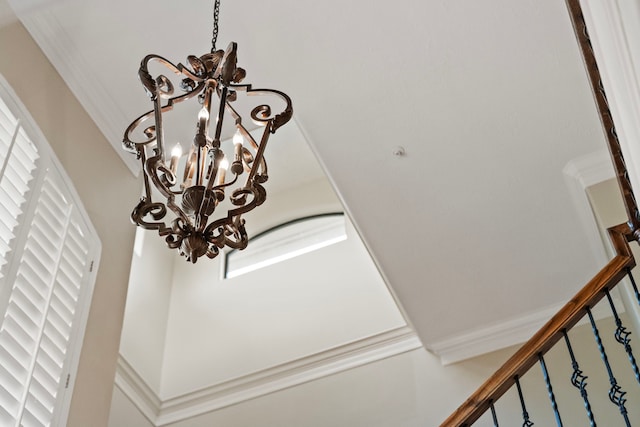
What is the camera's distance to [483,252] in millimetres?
5570

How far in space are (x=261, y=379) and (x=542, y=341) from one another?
3.64 m

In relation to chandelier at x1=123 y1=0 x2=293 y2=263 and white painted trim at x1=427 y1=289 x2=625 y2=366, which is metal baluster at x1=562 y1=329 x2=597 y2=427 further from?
white painted trim at x1=427 y1=289 x2=625 y2=366

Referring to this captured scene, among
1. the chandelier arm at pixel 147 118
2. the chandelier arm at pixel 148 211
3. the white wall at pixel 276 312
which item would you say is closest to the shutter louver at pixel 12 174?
the chandelier arm at pixel 147 118

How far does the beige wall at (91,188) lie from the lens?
393cm

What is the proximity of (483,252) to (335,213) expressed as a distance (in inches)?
94.2

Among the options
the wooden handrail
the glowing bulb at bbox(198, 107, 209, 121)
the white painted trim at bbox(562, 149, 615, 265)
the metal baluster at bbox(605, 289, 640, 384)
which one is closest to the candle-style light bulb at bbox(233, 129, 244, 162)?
the glowing bulb at bbox(198, 107, 209, 121)

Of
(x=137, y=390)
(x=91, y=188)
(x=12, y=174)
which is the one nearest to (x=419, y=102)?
(x=91, y=188)

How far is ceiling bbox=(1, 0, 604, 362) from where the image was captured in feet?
14.0

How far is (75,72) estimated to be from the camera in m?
4.45

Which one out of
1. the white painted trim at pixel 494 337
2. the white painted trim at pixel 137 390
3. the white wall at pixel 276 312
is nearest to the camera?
the white painted trim at pixel 494 337

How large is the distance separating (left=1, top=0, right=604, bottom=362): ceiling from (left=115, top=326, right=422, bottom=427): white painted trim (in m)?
A: 0.92

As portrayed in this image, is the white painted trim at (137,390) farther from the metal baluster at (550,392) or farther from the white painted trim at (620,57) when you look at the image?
the white painted trim at (620,57)

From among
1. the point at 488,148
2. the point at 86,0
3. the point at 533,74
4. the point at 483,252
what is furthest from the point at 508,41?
the point at 86,0

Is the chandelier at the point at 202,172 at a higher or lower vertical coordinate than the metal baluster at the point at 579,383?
higher
